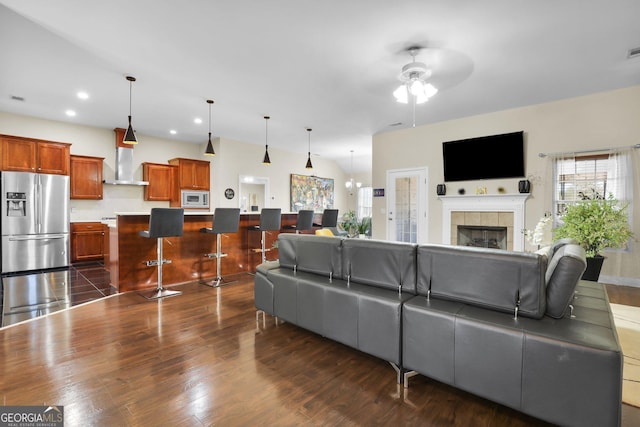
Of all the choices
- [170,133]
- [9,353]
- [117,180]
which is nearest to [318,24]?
[9,353]

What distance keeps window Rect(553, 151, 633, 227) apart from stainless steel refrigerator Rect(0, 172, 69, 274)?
8860 millimetres

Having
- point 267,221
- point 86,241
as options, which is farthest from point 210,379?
point 86,241

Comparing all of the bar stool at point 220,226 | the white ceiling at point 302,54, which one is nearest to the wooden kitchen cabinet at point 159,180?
the white ceiling at point 302,54

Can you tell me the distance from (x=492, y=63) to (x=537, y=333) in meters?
3.37

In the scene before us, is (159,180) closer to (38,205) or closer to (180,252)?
(38,205)

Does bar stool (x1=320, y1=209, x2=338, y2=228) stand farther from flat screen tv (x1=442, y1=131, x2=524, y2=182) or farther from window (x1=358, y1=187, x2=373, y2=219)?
window (x1=358, y1=187, x2=373, y2=219)

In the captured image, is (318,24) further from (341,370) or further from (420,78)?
(341,370)

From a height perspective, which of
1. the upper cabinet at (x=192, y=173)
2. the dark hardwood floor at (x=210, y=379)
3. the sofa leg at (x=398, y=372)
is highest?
the upper cabinet at (x=192, y=173)

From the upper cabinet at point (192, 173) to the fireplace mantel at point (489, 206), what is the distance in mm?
5671

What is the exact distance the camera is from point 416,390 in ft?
6.27

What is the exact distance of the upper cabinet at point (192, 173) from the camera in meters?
7.17

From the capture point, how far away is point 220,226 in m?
4.49

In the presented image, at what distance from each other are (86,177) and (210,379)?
614cm

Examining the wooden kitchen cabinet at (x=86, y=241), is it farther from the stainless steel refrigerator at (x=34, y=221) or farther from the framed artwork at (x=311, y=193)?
the framed artwork at (x=311, y=193)
